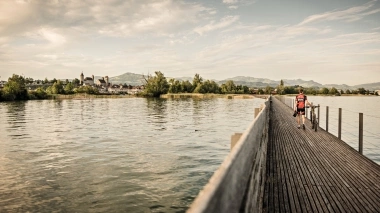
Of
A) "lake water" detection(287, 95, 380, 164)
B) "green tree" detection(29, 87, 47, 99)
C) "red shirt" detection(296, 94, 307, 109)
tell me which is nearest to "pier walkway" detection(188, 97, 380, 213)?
"lake water" detection(287, 95, 380, 164)

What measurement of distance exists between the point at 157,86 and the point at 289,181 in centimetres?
14751

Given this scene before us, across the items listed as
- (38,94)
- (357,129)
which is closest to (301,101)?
(357,129)

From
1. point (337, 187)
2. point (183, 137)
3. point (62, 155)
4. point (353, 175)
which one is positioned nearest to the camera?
point (337, 187)

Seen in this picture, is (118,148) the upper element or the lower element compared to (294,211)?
lower

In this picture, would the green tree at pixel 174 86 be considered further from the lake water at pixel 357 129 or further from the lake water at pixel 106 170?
the lake water at pixel 106 170

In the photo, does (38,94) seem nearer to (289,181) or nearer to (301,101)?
(301,101)

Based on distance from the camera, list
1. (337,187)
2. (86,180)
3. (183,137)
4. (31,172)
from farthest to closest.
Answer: (183,137), (31,172), (86,180), (337,187)

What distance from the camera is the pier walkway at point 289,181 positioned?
86.6 inches

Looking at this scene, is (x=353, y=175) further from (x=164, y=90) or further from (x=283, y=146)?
(x=164, y=90)

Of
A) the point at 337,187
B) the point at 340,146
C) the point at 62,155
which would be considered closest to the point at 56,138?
the point at 62,155

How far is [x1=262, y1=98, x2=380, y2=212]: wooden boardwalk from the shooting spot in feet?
19.1

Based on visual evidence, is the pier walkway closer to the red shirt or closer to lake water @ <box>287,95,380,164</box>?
lake water @ <box>287,95,380,164</box>

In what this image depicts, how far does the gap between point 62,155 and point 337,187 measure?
15017 millimetres

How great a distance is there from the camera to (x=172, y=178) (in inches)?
492
